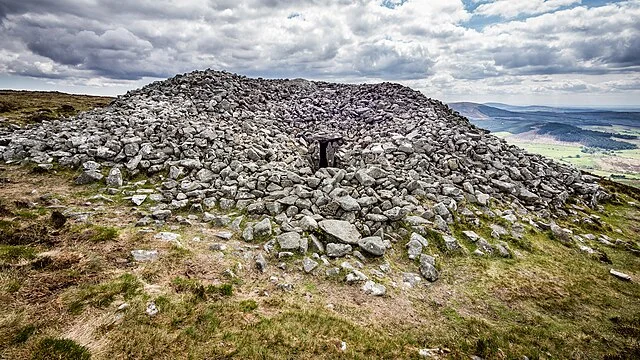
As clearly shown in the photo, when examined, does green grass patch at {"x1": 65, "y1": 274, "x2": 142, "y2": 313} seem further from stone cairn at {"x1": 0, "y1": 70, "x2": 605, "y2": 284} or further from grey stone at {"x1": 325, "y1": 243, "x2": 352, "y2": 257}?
grey stone at {"x1": 325, "y1": 243, "x2": 352, "y2": 257}

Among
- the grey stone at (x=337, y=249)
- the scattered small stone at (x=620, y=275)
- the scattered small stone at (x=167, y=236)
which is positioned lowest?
the scattered small stone at (x=620, y=275)

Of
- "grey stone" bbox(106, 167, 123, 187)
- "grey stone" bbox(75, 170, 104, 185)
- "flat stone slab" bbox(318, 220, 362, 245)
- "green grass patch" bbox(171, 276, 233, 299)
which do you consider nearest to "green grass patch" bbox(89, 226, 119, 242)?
"green grass patch" bbox(171, 276, 233, 299)

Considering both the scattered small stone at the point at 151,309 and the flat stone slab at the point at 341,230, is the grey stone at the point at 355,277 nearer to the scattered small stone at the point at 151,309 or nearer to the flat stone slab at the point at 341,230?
the flat stone slab at the point at 341,230

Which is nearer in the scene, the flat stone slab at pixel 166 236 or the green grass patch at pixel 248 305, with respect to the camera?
the green grass patch at pixel 248 305

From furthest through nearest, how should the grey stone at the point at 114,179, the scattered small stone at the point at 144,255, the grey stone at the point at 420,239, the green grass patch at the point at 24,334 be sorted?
the grey stone at the point at 114,179, the grey stone at the point at 420,239, the scattered small stone at the point at 144,255, the green grass patch at the point at 24,334

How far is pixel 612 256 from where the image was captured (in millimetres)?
13531

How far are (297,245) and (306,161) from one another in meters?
8.45

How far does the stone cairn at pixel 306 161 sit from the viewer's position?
1298 cm

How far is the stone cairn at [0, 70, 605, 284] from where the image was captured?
12977 mm

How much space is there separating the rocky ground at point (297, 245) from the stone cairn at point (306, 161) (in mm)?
125

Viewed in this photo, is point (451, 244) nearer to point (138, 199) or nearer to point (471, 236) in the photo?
point (471, 236)

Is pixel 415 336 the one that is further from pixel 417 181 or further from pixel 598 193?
pixel 598 193

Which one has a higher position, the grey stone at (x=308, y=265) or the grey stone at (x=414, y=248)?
the grey stone at (x=308, y=265)

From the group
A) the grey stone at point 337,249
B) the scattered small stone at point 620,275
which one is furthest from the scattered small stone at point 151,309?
the scattered small stone at point 620,275
